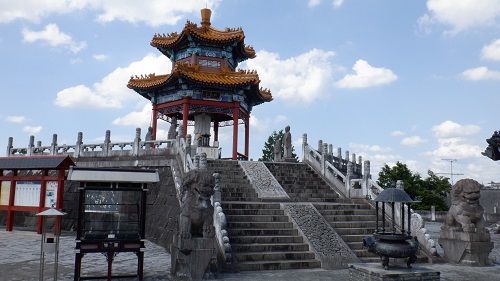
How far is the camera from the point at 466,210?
11305mm

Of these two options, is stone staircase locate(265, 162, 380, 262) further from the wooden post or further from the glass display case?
the glass display case

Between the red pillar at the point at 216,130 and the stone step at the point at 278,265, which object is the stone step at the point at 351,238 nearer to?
the stone step at the point at 278,265

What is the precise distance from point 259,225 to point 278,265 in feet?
5.91

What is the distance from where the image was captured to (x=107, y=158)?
1772 centimetres

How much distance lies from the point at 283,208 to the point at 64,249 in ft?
21.7

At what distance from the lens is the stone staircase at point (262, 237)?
966cm

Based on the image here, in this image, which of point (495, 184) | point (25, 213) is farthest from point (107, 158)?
point (495, 184)

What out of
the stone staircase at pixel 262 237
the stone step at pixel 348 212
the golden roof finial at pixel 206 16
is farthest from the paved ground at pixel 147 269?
the golden roof finial at pixel 206 16

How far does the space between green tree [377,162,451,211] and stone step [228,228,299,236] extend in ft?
70.2

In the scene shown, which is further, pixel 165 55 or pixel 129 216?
pixel 165 55

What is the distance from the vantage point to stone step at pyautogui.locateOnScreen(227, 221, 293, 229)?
10961mm

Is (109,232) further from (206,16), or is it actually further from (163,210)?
(206,16)

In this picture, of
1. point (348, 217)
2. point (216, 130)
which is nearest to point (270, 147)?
point (216, 130)

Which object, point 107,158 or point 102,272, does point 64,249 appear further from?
point 107,158
